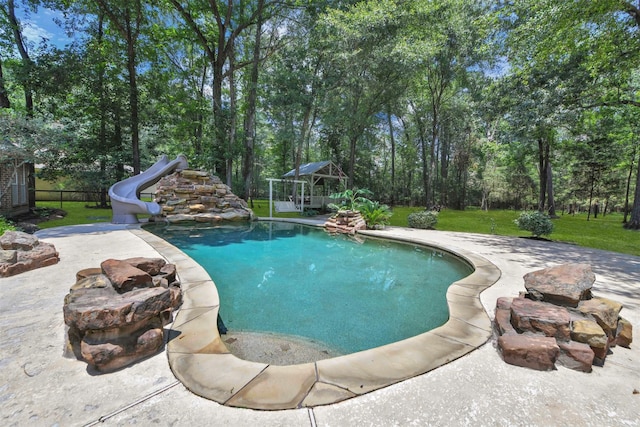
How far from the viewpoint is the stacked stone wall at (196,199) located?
11070mm

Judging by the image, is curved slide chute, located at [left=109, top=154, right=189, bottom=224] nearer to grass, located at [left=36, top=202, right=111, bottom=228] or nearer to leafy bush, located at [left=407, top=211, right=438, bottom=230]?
grass, located at [left=36, top=202, right=111, bottom=228]

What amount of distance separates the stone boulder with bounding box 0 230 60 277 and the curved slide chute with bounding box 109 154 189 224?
19.5 ft

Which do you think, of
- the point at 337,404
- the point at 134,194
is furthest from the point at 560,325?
the point at 134,194

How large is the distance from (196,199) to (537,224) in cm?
1304

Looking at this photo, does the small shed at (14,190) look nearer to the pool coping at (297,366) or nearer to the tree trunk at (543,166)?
the pool coping at (297,366)

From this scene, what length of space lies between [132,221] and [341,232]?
26.2 feet

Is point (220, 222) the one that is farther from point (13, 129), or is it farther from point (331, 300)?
point (331, 300)

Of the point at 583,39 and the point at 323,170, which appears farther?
the point at 323,170

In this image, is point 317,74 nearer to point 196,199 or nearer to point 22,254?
point 196,199

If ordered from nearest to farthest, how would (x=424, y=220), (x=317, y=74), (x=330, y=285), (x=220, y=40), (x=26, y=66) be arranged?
1. (x=330, y=285)
2. (x=26, y=66)
3. (x=424, y=220)
4. (x=220, y=40)
5. (x=317, y=74)

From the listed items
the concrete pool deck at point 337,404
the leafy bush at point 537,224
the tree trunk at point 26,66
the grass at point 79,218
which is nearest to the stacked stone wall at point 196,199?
the grass at point 79,218

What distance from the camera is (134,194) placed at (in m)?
10.7

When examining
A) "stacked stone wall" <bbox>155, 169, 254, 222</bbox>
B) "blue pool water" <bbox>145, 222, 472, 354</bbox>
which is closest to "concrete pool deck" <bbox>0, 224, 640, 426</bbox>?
"blue pool water" <bbox>145, 222, 472, 354</bbox>

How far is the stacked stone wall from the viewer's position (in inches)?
436
